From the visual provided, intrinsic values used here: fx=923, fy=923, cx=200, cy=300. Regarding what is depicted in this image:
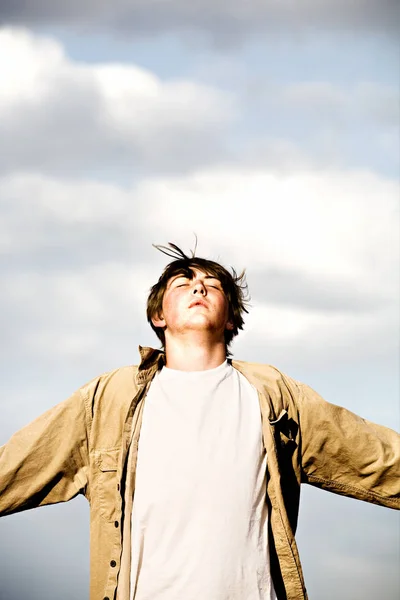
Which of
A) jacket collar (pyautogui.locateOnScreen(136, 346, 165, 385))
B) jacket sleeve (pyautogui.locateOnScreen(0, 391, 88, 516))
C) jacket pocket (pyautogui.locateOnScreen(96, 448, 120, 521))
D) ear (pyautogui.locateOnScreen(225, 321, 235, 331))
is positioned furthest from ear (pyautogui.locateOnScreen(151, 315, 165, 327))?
jacket pocket (pyautogui.locateOnScreen(96, 448, 120, 521))

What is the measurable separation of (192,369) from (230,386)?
8.3 inches

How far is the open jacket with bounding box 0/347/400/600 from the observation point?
175 inches

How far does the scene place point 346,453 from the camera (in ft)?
16.0

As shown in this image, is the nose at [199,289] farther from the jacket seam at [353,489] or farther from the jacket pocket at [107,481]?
the jacket seam at [353,489]

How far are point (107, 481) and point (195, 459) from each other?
0.54 metres

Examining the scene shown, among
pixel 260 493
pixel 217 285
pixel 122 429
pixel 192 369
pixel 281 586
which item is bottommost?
pixel 281 586

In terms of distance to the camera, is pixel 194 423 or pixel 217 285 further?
pixel 217 285

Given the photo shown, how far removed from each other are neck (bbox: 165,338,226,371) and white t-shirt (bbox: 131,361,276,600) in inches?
3.6

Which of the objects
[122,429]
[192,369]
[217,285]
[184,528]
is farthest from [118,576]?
[217,285]

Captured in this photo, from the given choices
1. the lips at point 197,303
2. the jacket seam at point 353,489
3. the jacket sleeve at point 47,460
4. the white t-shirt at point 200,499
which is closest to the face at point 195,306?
the lips at point 197,303

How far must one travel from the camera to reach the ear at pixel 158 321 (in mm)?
4934

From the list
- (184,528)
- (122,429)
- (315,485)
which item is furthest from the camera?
(315,485)

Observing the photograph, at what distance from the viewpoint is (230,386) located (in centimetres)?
467

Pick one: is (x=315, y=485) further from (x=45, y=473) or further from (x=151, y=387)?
(x=45, y=473)
